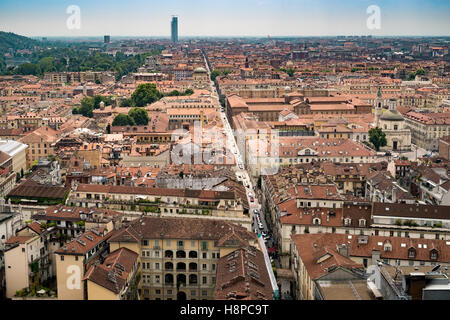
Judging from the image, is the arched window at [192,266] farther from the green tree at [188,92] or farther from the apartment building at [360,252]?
the green tree at [188,92]

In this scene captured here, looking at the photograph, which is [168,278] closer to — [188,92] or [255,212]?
[255,212]

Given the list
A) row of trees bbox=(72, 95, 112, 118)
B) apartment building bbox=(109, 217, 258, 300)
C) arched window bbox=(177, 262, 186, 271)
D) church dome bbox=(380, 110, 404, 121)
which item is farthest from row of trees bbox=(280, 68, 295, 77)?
arched window bbox=(177, 262, 186, 271)

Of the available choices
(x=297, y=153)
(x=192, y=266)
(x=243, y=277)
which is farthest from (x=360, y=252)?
(x=297, y=153)

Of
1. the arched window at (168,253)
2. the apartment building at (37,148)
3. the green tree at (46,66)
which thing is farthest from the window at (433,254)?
the green tree at (46,66)

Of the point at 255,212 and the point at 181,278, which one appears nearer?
the point at 181,278

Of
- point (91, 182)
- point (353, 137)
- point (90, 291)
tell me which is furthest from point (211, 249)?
point (353, 137)
